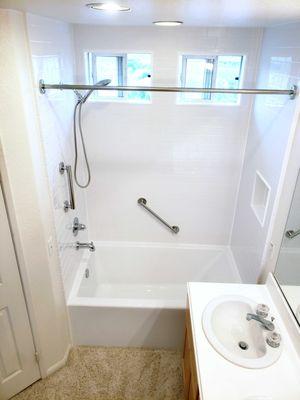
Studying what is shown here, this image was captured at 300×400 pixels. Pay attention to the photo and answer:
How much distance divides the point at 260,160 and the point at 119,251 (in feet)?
5.38

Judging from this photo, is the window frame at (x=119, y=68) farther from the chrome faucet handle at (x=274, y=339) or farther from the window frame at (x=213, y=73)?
the chrome faucet handle at (x=274, y=339)

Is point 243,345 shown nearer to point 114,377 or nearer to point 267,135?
point 114,377

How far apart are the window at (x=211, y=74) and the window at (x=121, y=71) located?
31cm

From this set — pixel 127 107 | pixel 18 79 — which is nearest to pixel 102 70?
pixel 127 107

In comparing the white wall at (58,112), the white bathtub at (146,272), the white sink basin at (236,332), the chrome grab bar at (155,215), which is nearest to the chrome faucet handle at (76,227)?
the white wall at (58,112)

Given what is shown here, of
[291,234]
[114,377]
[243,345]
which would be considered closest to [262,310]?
[243,345]

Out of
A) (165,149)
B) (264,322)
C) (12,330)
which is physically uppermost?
(165,149)

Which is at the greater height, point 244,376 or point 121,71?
point 121,71

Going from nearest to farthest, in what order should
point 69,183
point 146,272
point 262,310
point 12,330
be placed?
1. point 262,310
2. point 12,330
3. point 69,183
4. point 146,272

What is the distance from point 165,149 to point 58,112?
100 centimetres

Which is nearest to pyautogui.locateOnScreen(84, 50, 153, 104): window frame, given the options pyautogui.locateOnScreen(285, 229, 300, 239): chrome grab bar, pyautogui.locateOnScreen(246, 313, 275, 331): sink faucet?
pyautogui.locateOnScreen(285, 229, 300, 239): chrome grab bar

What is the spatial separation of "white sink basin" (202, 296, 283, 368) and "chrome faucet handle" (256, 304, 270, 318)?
0.20 feet

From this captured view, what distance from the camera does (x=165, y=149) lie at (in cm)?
275

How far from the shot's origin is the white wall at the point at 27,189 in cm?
149
